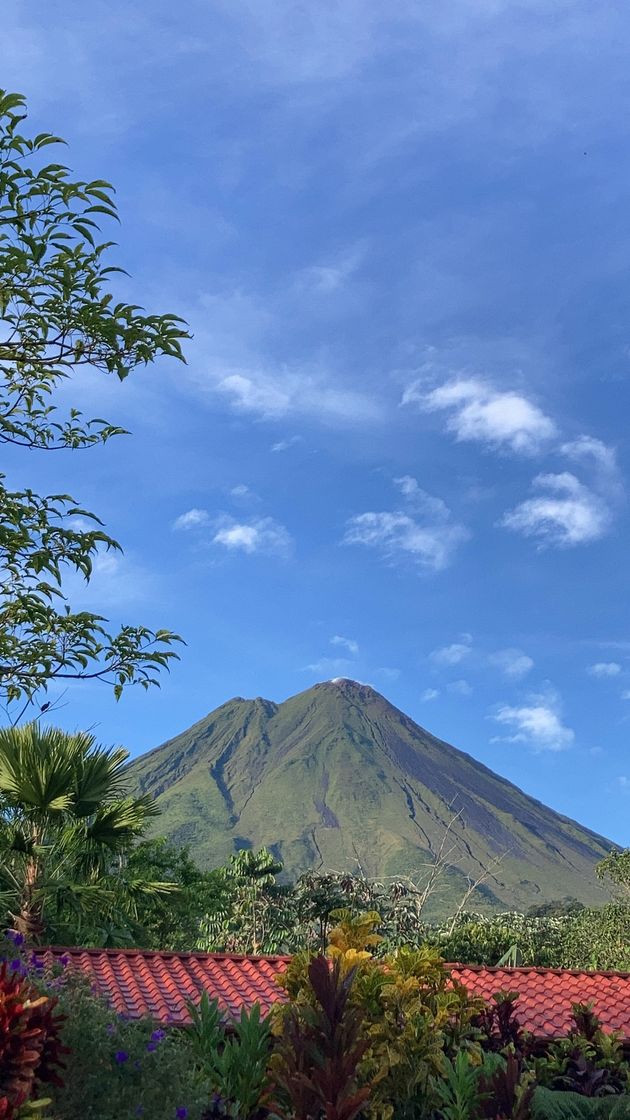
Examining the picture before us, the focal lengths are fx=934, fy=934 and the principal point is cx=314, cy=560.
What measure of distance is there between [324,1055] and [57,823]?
1041 cm

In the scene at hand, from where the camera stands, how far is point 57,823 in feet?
47.6

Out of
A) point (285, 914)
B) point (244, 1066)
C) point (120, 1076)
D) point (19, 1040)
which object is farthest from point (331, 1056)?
point (285, 914)

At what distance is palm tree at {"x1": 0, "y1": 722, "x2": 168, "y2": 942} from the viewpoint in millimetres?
13891

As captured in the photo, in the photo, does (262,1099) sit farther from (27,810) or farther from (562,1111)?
(27,810)

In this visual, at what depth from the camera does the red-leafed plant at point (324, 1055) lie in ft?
15.3

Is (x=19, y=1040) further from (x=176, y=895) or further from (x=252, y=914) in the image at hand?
(x=252, y=914)

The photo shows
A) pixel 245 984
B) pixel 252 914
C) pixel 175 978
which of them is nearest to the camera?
pixel 175 978

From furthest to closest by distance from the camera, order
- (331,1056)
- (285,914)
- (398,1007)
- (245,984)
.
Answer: (285,914), (245,984), (398,1007), (331,1056)

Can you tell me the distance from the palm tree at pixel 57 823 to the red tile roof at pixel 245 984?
43.2 inches

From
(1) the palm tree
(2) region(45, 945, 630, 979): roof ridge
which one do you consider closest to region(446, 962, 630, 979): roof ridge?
(2) region(45, 945, 630, 979): roof ridge

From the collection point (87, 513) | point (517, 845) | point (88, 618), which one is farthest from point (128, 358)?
point (517, 845)

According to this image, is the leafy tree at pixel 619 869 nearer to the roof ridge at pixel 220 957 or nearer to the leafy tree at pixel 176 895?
the leafy tree at pixel 176 895

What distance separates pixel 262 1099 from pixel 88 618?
13.4 ft

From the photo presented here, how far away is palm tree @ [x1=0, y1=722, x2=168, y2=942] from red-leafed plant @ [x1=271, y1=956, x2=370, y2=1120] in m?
9.36
